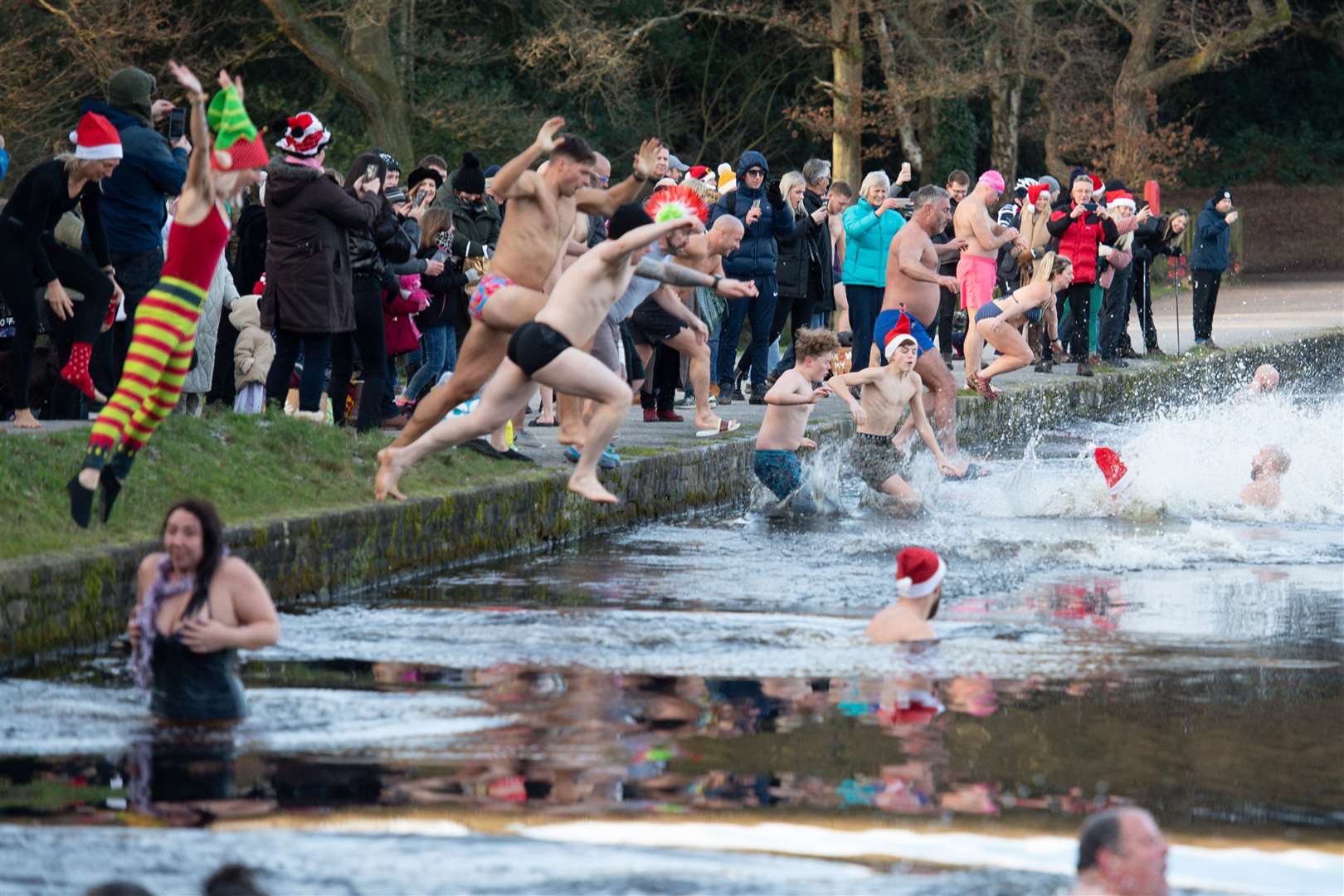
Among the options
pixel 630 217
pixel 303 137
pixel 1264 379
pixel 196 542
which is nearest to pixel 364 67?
pixel 1264 379

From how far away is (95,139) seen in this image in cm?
1102

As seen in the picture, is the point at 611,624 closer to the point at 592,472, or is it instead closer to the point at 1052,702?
the point at 592,472

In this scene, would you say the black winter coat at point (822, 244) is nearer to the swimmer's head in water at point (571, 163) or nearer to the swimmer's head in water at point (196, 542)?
the swimmer's head in water at point (571, 163)

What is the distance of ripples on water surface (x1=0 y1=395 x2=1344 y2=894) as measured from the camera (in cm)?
625

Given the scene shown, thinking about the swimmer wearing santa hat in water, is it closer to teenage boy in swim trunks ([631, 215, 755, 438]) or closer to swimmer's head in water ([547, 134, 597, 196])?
swimmer's head in water ([547, 134, 597, 196])

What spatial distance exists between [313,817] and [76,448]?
4.45 meters

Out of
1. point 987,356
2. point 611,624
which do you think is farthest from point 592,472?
point 987,356

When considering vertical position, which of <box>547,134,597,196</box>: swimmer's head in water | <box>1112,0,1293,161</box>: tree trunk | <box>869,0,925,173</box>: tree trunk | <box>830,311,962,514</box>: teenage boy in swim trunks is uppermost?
<box>1112,0,1293,161</box>: tree trunk

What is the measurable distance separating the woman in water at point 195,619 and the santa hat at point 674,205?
386 cm

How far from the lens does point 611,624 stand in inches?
394

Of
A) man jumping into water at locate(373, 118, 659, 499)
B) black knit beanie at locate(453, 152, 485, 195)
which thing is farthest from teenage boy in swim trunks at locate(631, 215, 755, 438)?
man jumping into water at locate(373, 118, 659, 499)

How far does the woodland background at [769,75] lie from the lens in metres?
26.9

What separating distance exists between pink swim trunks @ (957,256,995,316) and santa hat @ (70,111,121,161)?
30.6 ft

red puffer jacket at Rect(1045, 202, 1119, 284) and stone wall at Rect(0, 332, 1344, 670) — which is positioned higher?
red puffer jacket at Rect(1045, 202, 1119, 284)
